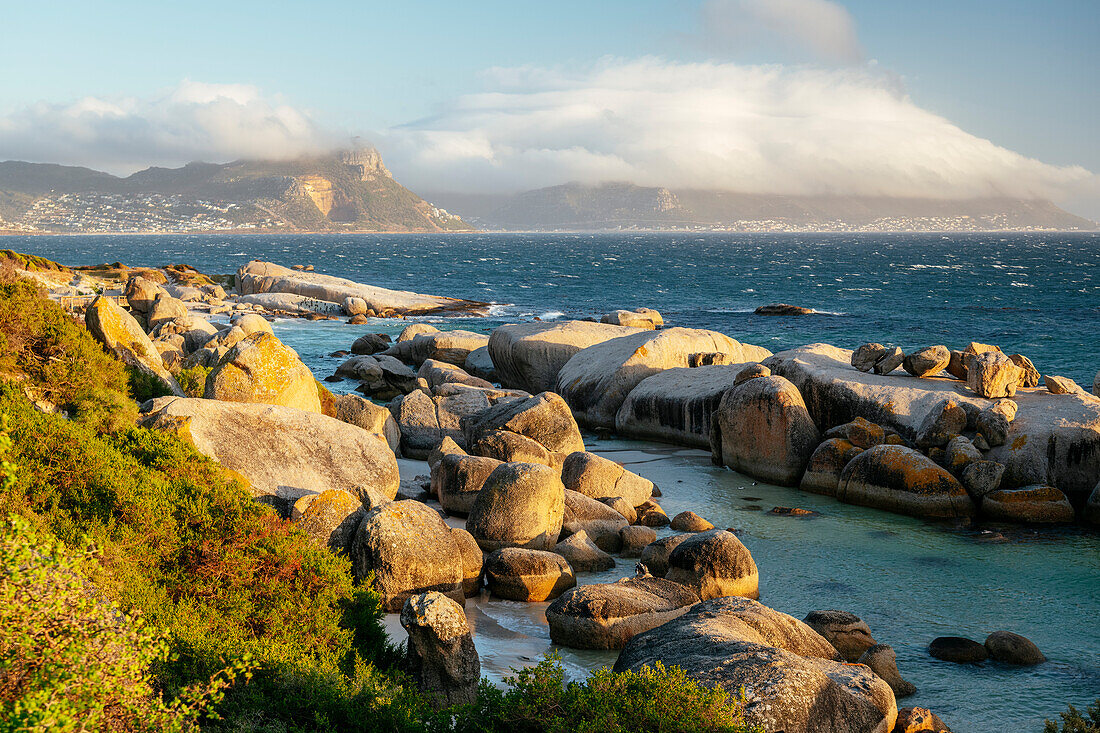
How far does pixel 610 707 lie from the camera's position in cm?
720

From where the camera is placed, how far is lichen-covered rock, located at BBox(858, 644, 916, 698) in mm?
10969

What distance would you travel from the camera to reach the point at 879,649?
11.2 meters

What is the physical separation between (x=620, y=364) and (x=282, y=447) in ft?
48.0

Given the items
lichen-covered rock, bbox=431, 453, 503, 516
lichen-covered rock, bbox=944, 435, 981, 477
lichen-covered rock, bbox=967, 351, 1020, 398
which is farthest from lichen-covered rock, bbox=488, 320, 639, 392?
lichen-covered rock, bbox=944, 435, 981, 477

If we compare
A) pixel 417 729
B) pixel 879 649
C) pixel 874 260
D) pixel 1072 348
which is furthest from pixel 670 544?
pixel 874 260

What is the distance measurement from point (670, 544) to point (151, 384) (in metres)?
11.0

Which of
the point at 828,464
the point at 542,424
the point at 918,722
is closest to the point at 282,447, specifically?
the point at 542,424

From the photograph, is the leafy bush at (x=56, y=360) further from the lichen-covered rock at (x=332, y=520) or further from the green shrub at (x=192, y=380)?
the lichen-covered rock at (x=332, y=520)

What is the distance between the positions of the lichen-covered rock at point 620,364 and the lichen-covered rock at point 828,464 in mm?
7759

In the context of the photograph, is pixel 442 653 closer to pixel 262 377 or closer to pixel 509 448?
pixel 262 377

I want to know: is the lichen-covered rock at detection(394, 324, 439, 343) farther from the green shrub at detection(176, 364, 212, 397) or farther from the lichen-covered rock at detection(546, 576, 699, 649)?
the lichen-covered rock at detection(546, 576, 699, 649)

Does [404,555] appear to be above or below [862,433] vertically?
below

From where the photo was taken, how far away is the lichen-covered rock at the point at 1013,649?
12.0 m

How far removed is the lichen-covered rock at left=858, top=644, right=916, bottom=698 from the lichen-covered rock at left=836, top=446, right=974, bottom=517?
28.0 ft
